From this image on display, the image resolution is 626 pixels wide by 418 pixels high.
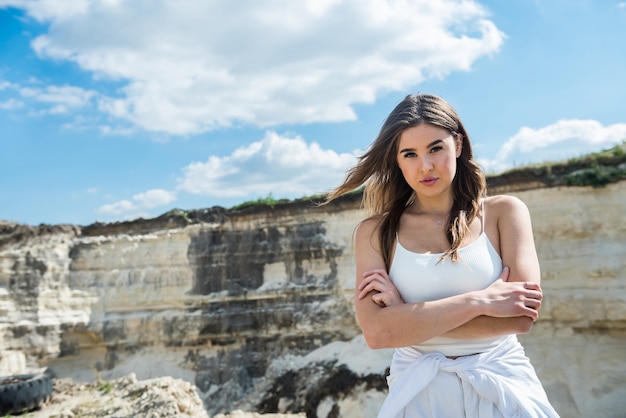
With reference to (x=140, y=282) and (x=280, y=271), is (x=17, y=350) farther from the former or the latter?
(x=280, y=271)

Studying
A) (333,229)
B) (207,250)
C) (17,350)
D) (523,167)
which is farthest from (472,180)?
(17,350)

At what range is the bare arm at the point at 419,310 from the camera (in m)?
2.07

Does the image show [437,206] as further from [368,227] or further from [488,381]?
[488,381]

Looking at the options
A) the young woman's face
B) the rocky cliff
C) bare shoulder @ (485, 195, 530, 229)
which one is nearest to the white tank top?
bare shoulder @ (485, 195, 530, 229)

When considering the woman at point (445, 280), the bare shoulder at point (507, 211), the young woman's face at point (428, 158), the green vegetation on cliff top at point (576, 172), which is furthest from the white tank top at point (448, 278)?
the green vegetation on cliff top at point (576, 172)

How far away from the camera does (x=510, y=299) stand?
2111 millimetres

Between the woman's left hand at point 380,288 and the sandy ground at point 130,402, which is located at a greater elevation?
the woman's left hand at point 380,288

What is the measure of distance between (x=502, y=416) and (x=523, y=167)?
1062 cm

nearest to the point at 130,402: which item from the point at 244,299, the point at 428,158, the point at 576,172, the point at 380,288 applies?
the point at 244,299

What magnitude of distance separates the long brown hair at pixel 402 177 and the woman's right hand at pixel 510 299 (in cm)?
20

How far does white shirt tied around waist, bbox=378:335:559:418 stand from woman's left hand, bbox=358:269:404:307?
0.26 m

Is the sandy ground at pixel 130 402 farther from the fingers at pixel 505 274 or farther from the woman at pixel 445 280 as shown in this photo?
the fingers at pixel 505 274

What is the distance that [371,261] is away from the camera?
7.73 ft

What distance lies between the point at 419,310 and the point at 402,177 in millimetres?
752
